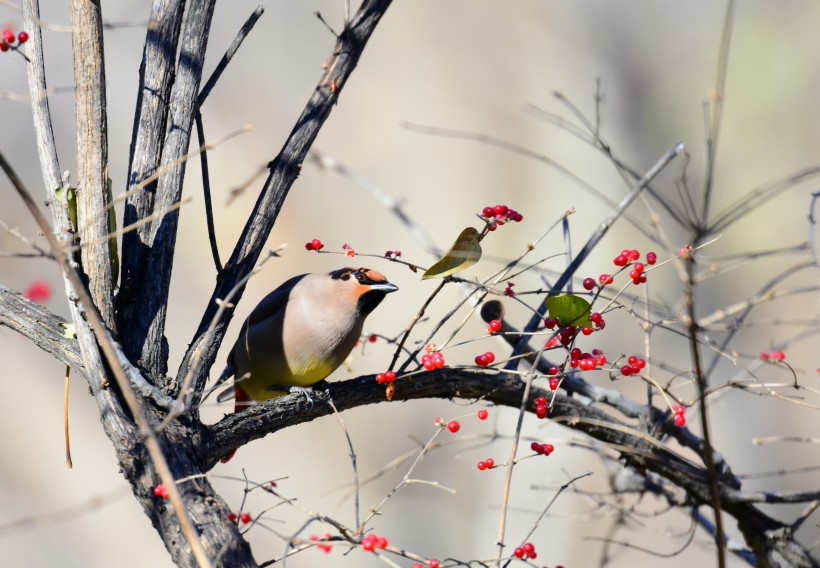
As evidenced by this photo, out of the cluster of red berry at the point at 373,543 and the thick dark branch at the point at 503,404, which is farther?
the thick dark branch at the point at 503,404

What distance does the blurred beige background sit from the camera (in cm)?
714

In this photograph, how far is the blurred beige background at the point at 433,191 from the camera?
23.4 ft

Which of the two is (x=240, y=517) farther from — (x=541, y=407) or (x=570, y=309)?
(x=570, y=309)

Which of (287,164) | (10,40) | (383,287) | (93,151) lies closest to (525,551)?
(287,164)

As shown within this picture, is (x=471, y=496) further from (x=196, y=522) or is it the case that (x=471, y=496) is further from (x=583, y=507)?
(x=196, y=522)

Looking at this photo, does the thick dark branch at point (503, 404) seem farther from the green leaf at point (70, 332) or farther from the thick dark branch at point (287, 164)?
the green leaf at point (70, 332)

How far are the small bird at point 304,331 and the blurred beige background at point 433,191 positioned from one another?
3.30 metres

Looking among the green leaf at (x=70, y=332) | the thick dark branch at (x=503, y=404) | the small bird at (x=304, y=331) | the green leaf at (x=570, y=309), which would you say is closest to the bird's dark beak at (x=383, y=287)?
the small bird at (x=304, y=331)

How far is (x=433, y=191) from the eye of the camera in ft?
27.5

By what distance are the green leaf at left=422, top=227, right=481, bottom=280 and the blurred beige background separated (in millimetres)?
4466

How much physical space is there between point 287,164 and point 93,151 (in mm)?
571

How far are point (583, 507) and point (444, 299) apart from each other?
2493 mm

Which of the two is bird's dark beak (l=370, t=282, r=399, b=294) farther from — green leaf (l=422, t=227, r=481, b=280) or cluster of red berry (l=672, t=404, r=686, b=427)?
cluster of red berry (l=672, t=404, r=686, b=427)

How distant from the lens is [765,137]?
895 cm
